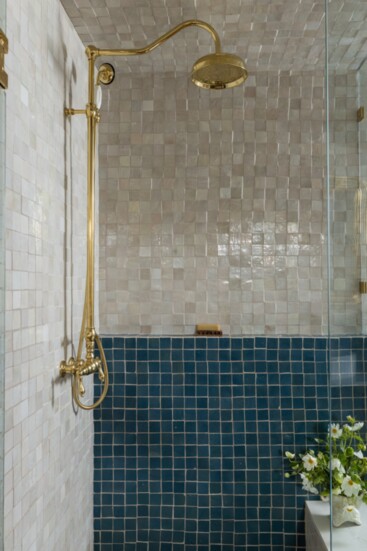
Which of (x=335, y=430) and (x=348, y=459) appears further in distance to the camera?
(x=348, y=459)

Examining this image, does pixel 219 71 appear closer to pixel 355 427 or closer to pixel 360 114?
pixel 360 114

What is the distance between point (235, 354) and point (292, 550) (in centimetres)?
85

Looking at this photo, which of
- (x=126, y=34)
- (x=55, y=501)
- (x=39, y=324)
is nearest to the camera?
(x=39, y=324)

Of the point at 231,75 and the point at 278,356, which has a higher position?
the point at 231,75


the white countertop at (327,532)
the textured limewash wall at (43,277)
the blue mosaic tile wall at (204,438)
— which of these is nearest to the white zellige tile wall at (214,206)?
the blue mosaic tile wall at (204,438)

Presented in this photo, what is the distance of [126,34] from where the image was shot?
6.75 ft

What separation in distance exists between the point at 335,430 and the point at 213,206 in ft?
4.45

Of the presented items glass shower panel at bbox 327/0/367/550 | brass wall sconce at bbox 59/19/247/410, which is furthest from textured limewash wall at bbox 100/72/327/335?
glass shower panel at bbox 327/0/367/550

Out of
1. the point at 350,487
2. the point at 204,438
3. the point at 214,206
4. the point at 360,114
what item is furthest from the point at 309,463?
the point at 360,114

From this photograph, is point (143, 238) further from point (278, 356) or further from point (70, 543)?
point (70, 543)

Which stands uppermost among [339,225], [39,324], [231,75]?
[231,75]

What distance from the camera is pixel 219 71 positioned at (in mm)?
1866

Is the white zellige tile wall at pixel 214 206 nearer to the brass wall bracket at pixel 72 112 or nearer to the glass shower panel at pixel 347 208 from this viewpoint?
the brass wall bracket at pixel 72 112

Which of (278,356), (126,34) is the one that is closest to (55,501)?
(278,356)
